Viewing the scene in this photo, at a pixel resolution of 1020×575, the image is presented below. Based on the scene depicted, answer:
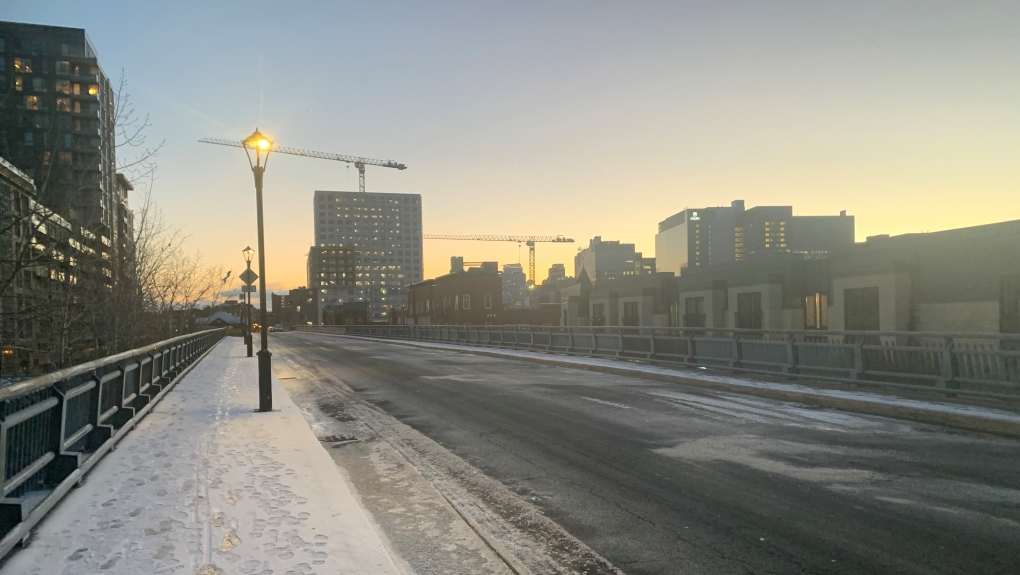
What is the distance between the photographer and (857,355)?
1363 cm

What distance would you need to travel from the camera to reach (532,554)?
15.9ft

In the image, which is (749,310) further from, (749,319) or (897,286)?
(897,286)

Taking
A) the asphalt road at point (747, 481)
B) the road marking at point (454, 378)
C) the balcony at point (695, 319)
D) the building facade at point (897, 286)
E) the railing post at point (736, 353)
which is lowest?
the road marking at point (454, 378)

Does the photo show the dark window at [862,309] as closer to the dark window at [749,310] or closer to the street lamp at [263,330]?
the dark window at [749,310]

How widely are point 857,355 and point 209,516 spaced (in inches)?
537

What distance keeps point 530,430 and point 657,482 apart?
3.42 metres

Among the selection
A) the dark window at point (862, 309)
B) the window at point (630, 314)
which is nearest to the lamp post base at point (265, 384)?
the dark window at point (862, 309)

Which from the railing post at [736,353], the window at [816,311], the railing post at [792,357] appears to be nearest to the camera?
the railing post at [792,357]

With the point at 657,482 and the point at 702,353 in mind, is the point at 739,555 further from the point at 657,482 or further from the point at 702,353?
the point at 702,353

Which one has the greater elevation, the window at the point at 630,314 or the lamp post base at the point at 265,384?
the window at the point at 630,314

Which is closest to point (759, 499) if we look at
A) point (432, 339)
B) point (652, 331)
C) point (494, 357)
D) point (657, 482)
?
point (657, 482)

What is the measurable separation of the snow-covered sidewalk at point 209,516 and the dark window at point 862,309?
78.0 feet

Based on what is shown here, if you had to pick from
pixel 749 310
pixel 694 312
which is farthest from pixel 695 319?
pixel 749 310

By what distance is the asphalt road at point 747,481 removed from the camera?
15.9ft
